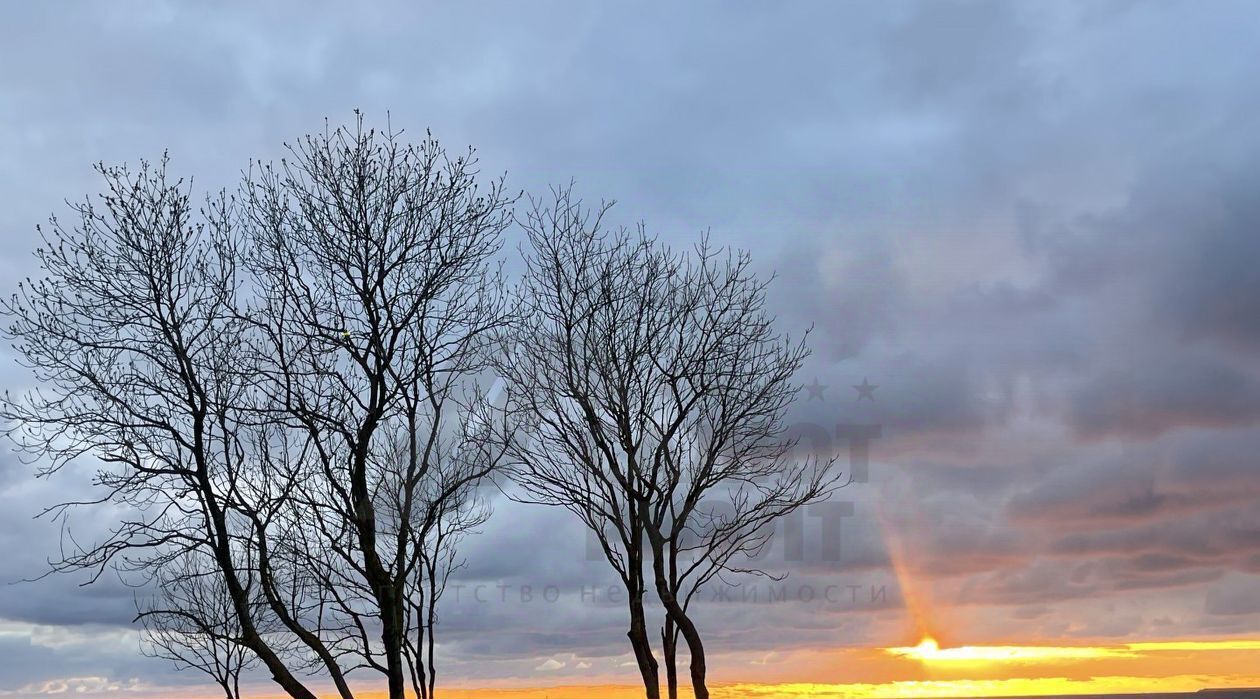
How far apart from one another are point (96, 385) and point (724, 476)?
10.3m

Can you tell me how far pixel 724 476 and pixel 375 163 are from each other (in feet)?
26.4

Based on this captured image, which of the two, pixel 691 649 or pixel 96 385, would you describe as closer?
Result: pixel 96 385

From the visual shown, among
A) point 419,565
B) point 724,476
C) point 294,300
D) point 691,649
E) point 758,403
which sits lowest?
point 691,649

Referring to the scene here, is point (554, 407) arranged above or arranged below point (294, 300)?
below

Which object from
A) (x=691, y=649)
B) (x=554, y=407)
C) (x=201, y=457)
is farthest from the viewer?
(x=554, y=407)

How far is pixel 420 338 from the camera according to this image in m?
17.2

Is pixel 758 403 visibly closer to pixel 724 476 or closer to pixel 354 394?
pixel 724 476

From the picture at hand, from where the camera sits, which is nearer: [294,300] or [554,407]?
[294,300]

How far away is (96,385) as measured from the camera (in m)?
16.1

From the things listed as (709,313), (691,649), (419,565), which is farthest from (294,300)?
(691,649)

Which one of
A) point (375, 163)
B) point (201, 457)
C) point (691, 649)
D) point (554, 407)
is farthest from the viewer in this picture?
point (554, 407)

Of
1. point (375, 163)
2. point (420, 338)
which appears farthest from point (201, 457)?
point (375, 163)

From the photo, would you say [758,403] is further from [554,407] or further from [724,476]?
[554,407]

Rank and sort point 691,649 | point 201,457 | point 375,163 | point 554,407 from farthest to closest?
point 554,407 < point 691,649 < point 375,163 < point 201,457
